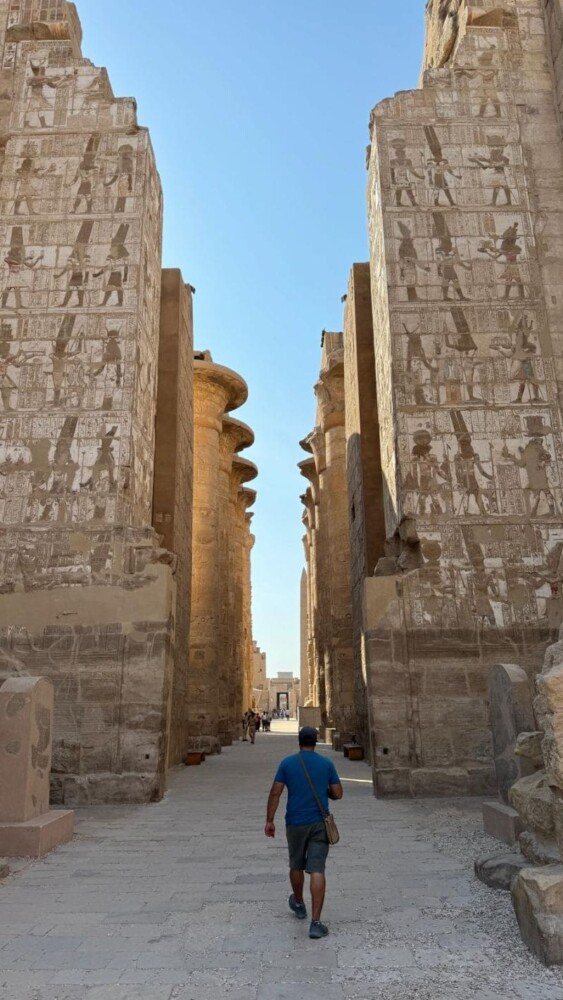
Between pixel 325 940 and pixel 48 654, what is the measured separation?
20.3 feet

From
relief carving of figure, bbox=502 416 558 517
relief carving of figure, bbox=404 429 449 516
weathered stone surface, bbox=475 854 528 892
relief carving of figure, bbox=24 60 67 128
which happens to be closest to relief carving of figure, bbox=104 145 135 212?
relief carving of figure, bbox=24 60 67 128

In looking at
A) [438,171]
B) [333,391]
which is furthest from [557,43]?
[333,391]

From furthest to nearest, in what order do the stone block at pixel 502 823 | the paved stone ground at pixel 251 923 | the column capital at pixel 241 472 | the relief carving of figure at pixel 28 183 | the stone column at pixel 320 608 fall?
the column capital at pixel 241 472 → the stone column at pixel 320 608 → the relief carving of figure at pixel 28 183 → the stone block at pixel 502 823 → the paved stone ground at pixel 251 923

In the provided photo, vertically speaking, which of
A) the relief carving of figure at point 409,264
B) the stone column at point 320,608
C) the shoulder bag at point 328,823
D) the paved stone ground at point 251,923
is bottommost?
the paved stone ground at point 251,923

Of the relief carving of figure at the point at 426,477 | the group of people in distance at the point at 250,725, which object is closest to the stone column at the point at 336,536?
the group of people in distance at the point at 250,725

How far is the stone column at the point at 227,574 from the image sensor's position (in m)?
19.8

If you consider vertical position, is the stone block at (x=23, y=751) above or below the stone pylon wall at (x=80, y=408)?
below

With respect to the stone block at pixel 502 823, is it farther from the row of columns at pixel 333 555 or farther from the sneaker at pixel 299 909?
the row of columns at pixel 333 555

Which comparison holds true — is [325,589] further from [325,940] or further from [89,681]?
[325,940]

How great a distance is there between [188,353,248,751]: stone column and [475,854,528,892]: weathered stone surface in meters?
11.6

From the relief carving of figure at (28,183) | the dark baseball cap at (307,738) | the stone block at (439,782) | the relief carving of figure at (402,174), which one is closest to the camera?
the dark baseball cap at (307,738)

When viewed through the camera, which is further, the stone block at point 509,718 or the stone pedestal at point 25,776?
the stone pedestal at point 25,776

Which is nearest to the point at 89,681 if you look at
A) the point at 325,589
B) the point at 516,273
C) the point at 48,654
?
the point at 48,654

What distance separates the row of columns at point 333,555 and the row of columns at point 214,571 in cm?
249
